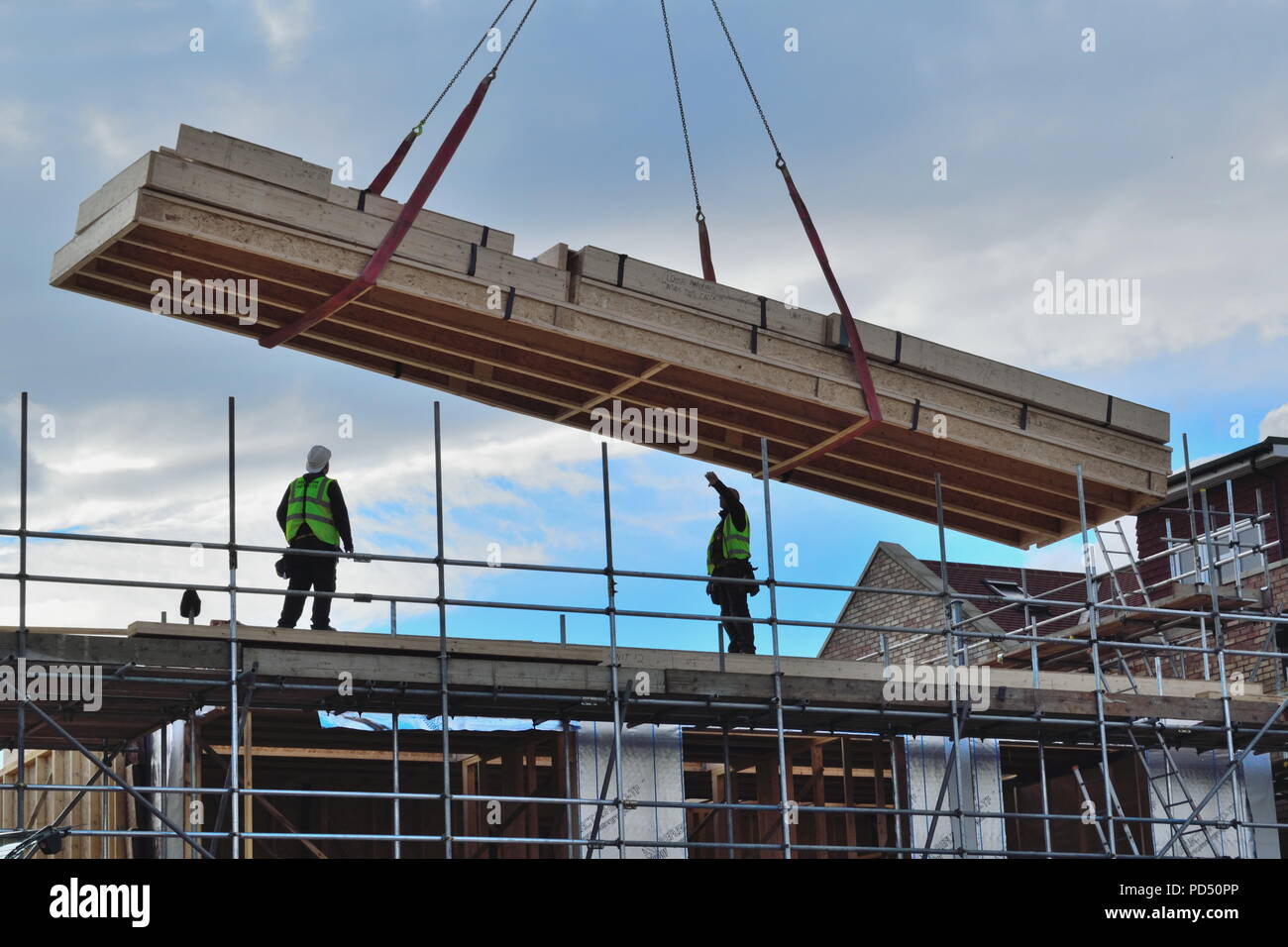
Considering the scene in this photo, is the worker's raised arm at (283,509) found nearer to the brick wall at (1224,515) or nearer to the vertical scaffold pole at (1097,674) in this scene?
the vertical scaffold pole at (1097,674)

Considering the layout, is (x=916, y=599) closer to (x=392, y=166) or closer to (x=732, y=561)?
(x=732, y=561)

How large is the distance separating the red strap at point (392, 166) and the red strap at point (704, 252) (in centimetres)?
316

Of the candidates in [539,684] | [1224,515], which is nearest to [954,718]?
[539,684]

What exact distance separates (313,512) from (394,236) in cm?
239

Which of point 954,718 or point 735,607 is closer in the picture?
point 954,718

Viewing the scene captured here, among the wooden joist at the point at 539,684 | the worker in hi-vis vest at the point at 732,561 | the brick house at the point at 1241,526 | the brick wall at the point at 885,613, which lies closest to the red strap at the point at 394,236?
the wooden joist at the point at 539,684

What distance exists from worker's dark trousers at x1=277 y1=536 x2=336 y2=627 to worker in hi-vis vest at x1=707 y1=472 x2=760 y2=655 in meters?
4.03

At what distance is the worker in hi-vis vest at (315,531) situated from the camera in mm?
14508

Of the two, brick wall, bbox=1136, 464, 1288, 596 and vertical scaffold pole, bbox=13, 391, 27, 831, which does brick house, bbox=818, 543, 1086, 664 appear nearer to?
brick wall, bbox=1136, 464, 1288, 596

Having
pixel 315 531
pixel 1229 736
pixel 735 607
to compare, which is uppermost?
pixel 315 531

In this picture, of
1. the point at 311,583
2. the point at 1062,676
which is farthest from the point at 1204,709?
the point at 311,583

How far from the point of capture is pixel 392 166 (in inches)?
574
